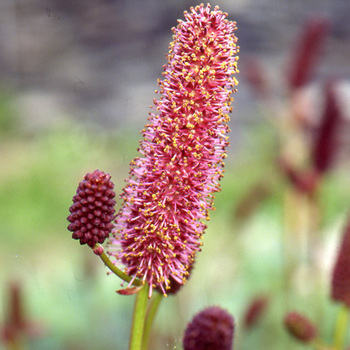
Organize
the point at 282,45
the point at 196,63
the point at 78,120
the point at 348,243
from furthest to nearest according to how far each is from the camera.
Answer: the point at 282,45, the point at 78,120, the point at 348,243, the point at 196,63

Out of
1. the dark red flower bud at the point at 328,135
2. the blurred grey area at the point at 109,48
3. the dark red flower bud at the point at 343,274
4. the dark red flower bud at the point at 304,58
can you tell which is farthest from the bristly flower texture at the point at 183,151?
the blurred grey area at the point at 109,48

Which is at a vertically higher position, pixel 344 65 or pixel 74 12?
pixel 74 12

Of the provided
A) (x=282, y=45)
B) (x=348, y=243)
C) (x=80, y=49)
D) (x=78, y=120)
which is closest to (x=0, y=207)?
(x=78, y=120)

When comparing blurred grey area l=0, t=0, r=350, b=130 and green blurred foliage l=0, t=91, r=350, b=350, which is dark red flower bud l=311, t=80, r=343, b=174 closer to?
green blurred foliage l=0, t=91, r=350, b=350

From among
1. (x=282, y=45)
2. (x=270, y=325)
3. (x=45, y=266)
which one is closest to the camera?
(x=270, y=325)

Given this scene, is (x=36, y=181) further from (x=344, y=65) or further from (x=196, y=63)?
(x=196, y=63)

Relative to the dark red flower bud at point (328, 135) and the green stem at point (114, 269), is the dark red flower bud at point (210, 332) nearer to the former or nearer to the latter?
the green stem at point (114, 269)
